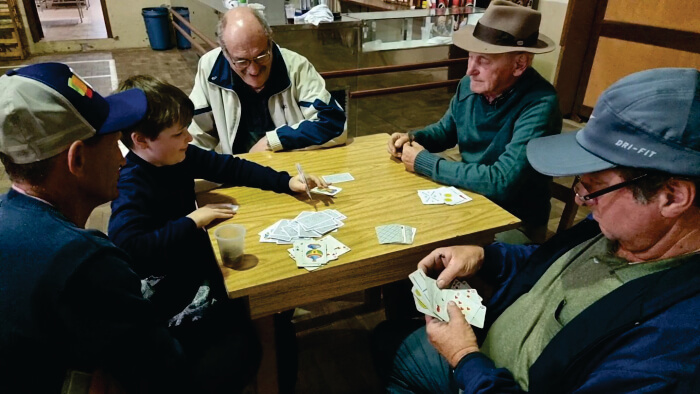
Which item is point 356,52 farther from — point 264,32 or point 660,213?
point 660,213

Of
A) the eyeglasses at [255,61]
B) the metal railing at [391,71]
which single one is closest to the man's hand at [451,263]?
the eyeglasses at [255,61]

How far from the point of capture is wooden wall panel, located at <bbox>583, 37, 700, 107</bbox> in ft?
14.6

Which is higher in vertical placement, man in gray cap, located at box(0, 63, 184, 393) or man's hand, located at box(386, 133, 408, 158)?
man in gray cap, located at box(0, 63, 184, 393)

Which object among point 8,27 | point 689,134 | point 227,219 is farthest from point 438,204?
point 8,27

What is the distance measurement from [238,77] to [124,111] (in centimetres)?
119

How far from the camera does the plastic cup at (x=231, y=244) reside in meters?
1.36

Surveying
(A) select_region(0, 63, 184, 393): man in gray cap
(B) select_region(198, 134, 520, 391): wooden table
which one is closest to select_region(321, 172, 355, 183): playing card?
(B) select_region(198, 134, 520, 391): wooden table

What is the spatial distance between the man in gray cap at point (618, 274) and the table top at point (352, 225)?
0.28 metres

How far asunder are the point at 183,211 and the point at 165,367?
0.75m

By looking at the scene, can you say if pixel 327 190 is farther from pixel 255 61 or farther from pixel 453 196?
pixel 255 61

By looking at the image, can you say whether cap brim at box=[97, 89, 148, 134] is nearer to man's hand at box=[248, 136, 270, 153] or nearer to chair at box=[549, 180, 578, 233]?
man's hand at box=[248, 136, 270, 153]

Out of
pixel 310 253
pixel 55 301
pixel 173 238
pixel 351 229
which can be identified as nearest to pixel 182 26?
pixel 173 238

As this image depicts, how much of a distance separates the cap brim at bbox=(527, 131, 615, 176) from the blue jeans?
70 cm

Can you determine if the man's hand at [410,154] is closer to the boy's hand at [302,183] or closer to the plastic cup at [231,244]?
the boy's hand at [302,183]
